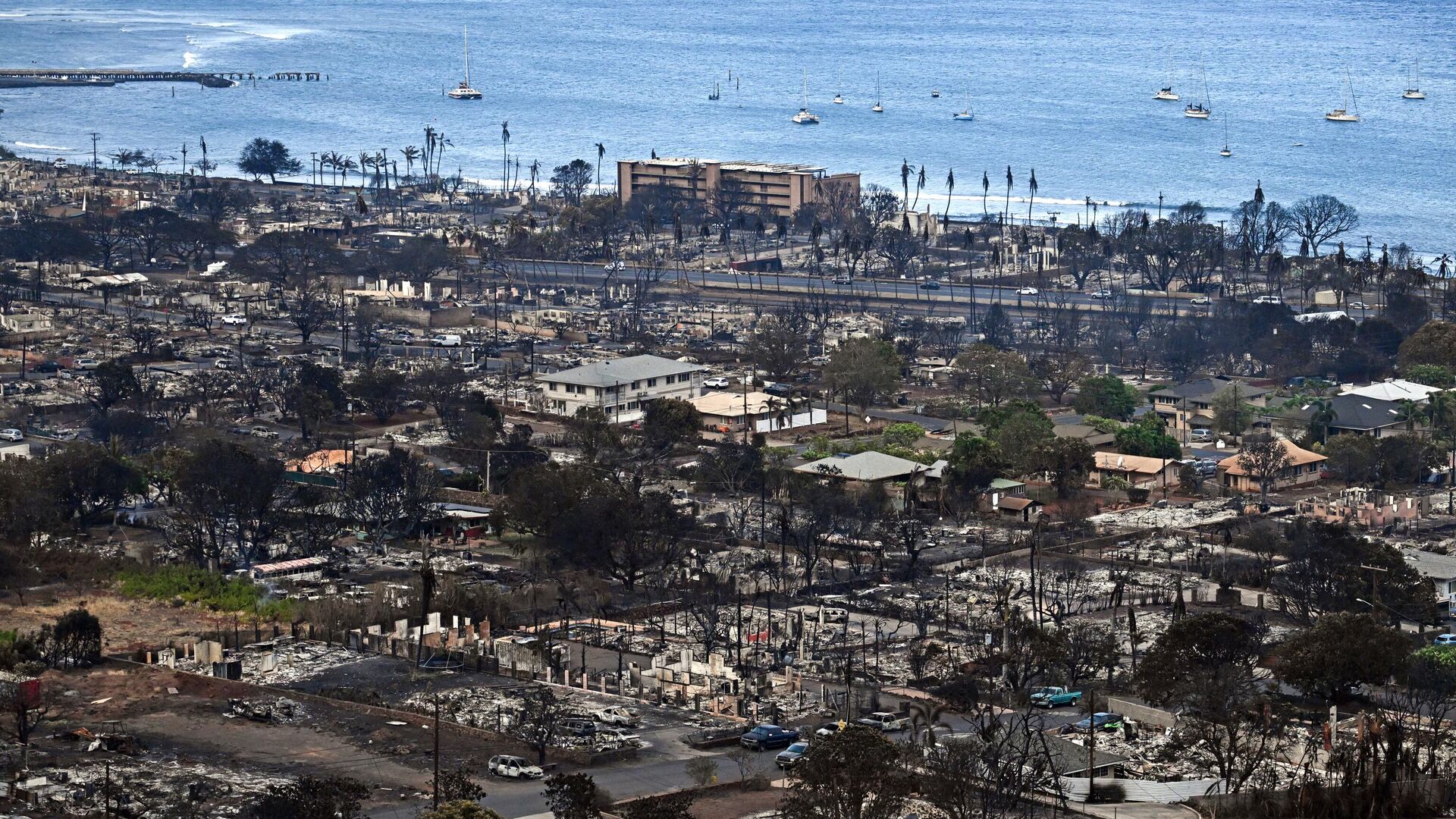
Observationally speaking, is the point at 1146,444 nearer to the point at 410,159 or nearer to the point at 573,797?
the point at 573,797

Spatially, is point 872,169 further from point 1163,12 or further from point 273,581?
point 1163,12

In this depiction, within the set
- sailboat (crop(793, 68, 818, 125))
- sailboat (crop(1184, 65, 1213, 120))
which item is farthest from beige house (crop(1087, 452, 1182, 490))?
sailboat (crop(793, 68, 818, 125))

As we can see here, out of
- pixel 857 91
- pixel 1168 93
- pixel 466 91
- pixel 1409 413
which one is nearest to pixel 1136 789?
pixel 1409 413

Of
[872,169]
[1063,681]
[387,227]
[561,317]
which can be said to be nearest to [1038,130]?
[872,169]

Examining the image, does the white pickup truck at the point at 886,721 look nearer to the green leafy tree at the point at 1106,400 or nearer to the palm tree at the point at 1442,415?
the palm tree at the point at 1442,415

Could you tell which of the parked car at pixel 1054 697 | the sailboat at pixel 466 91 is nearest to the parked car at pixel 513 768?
the parked car at pixel 1054 697

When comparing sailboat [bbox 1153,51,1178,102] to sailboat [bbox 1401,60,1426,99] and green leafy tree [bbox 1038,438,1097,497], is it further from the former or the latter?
green leafy tree [bbox 1038,438,1097,497]
